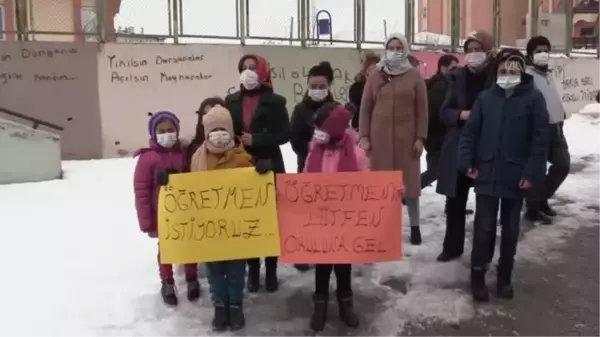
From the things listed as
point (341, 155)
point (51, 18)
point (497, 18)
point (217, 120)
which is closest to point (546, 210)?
point (341, 155)

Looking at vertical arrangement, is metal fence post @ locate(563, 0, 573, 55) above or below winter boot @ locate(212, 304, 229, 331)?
above

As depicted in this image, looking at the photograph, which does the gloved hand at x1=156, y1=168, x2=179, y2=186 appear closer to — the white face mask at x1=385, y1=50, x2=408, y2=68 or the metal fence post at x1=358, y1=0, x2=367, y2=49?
the white face mask at x1=385, y1=50, x2=408, y2=68

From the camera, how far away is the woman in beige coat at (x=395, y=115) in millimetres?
5938

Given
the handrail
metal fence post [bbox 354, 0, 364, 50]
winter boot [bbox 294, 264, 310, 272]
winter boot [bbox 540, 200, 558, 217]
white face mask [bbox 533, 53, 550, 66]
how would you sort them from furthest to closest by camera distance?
1. metal fence post [bbox 354, 0, 364, 50]
2. the handrail
3. winter boot [bbox 540, 200, 558, 217]
4. white face mask [bbox 533, 53, 550, 66]
5. winter boot [bbox 294, 264, 310, 272]

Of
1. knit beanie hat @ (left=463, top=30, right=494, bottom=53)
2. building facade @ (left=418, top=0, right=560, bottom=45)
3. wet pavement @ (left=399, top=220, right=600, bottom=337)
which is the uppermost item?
building facade @ (left=418, top=0, right=560, bottom=45)

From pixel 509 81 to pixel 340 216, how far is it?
150 centimetres

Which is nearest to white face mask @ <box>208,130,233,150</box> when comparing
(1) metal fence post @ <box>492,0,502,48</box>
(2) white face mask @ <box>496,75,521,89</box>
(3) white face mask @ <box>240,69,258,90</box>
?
(3) white face mask @ <box>240,69,258,90</box>

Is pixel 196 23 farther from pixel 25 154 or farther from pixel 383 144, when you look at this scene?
pixel 383 144

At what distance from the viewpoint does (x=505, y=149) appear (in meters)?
4.96

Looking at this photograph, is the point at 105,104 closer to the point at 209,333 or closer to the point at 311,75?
the point at 311,75

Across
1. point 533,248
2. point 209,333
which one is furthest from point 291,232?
point 533,248

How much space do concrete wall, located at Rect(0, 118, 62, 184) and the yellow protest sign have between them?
6.27 m

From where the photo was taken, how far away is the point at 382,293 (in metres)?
5.44

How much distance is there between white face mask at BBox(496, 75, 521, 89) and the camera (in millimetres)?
4902
